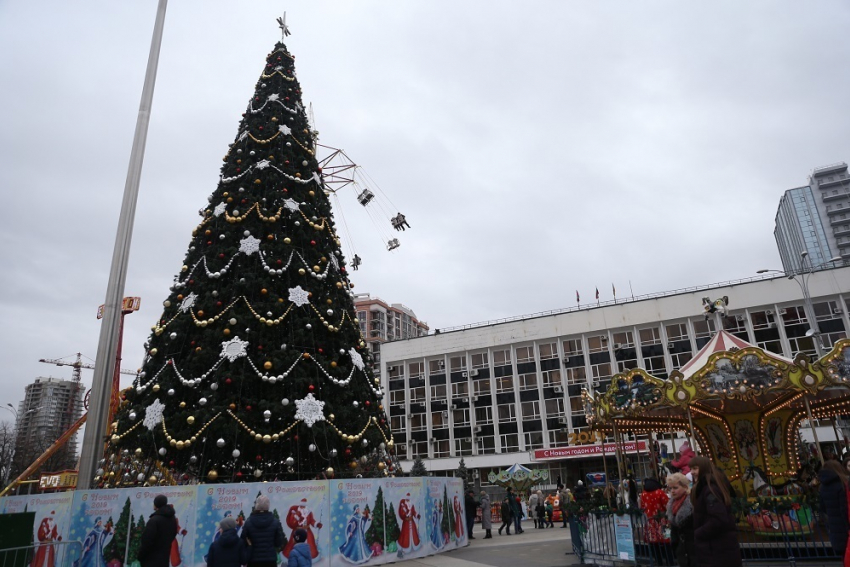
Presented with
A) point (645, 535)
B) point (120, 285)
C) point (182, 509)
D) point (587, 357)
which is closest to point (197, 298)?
point (120, 285)

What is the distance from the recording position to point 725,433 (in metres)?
15.6

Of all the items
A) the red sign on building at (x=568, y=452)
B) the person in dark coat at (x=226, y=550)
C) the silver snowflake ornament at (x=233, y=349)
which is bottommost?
the person in dark coat at (x=226, y=550)

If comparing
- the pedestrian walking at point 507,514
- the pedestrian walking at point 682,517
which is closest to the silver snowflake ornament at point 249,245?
the pedestrian walking at point 682,517

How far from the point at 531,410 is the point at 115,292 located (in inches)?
1546

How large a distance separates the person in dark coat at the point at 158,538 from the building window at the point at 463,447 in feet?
138

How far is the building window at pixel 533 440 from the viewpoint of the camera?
45.0m

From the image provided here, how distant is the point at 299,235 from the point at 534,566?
953 centimetres

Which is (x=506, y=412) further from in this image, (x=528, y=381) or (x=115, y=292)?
(x=115, y=292)

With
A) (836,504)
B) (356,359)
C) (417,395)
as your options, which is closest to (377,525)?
(356,359)

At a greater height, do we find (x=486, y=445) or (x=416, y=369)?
(x=416, y=369)

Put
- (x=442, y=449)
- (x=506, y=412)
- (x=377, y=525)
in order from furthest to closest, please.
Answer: (x=442, y=449)
(x=506, y=412)
(x=377, y=525)

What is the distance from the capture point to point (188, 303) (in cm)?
1302

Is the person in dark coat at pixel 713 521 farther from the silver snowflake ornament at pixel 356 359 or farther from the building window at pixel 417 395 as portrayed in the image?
the building window at pixel 417 395

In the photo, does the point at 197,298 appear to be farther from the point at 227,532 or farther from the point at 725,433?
the point at 725,433
